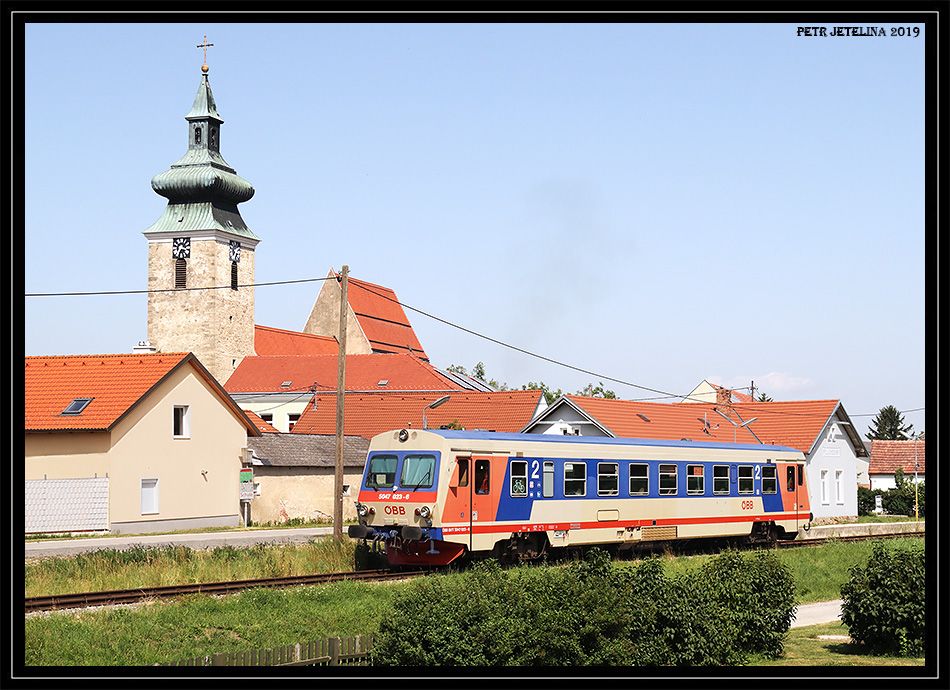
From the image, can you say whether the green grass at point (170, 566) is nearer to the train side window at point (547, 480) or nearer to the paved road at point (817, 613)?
the train side window at point (547, 480)

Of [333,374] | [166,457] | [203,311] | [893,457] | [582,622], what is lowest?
[582,622]

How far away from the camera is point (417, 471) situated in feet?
75.6

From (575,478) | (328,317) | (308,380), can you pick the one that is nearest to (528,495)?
(575,478)

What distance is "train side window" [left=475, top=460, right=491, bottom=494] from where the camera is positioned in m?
23.1

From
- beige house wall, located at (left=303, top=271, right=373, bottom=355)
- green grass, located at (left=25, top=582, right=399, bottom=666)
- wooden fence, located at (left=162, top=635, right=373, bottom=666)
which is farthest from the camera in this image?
beige house wall, located at (left=303, top=271, right=373, bottom=355)

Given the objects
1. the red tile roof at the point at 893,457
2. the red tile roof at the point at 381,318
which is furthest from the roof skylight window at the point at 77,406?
the red tile roof at the point at 381,318

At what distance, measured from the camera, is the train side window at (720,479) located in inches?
1184

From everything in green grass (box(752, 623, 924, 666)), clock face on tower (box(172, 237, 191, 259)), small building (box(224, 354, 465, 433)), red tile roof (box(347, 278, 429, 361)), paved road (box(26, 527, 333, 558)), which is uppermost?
clock face on tower (box(172, 237, 191, 259))

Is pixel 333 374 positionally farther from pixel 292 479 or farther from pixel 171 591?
pixel 171 591

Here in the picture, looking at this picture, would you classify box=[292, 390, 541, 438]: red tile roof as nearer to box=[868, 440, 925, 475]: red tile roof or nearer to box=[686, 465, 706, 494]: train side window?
box=[686, 465, 706, 494]: train side window

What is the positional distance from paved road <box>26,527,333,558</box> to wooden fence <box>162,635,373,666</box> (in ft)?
42.8

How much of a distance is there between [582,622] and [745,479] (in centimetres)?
1802

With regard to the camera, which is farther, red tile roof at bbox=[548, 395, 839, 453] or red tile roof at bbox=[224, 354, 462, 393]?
red tile roof at bbox=[224, 354, 462, 393]

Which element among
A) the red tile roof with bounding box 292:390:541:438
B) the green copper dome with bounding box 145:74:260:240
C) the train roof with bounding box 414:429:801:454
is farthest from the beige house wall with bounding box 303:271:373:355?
the train roof with bounding box 414:429:801:454
